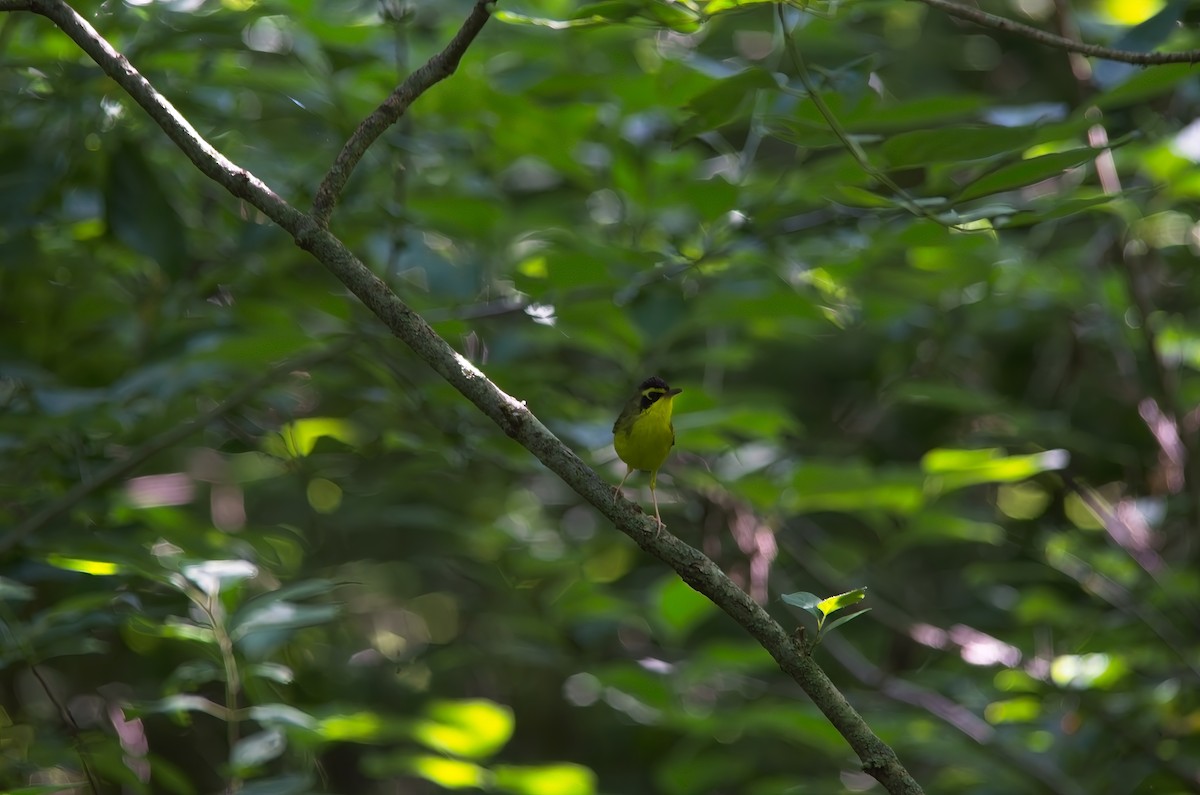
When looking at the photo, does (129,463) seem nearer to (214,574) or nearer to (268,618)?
(214,574)

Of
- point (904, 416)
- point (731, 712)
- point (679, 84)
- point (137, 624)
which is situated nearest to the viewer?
point (137, 624)

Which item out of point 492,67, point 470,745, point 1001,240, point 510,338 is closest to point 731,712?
point 470,745

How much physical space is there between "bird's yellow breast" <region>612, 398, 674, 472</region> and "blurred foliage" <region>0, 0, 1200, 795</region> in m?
0.21

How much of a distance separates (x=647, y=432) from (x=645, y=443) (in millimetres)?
38

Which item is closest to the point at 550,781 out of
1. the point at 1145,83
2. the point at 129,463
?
the point at 129,463

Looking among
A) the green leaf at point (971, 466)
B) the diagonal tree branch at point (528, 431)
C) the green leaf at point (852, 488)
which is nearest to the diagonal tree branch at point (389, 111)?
the diagonal tree branch at point (528, 431)

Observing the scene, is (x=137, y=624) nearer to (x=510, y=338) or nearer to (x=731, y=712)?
(x=510, y=338)

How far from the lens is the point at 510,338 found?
4055mm

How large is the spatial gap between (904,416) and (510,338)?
2479mm

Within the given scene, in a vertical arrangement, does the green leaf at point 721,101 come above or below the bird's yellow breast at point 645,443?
above

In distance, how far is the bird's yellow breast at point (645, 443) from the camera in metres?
3.20

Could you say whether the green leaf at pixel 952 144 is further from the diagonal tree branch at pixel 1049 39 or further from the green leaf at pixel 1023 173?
the diagonal tree branch at pixel 1049 39

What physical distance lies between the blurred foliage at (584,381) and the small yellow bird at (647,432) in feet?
0.45

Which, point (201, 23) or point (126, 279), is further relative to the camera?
point (126, 279)
